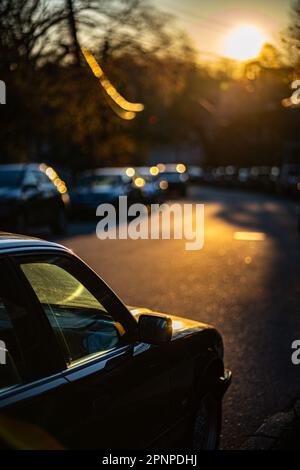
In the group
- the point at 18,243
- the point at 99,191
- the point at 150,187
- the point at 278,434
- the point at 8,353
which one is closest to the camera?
the point at 8,353

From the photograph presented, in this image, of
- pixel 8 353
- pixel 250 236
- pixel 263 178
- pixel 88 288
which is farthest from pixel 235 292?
pixel 263 178

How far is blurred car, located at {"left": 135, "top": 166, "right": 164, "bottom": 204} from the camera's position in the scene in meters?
34.2

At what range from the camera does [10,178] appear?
64.6ft

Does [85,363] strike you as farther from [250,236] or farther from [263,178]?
[263,178]

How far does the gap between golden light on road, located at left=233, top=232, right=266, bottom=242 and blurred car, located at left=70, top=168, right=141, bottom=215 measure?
7.49m

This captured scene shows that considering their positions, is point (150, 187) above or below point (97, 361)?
above

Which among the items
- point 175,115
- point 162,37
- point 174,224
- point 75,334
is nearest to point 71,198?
point 174,224

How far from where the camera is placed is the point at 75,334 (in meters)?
3.56

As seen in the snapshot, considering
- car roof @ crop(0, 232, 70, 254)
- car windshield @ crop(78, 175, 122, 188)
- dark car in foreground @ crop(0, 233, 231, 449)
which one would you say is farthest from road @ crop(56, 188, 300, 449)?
car windshield @ crop(78, 175, 122, 188)

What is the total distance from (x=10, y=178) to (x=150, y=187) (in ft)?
53.6

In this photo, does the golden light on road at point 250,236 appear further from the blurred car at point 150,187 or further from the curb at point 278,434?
the curb at point 278,434

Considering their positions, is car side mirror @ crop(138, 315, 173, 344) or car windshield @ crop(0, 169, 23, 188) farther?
car windshield @ crop(0, 169, 23, 188)

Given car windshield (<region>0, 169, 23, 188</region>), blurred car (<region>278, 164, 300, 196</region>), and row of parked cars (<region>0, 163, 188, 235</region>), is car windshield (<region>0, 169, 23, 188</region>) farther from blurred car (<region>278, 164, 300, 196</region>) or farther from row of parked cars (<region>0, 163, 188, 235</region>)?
blurred car (<region>278, 164, 300, 196</region>)

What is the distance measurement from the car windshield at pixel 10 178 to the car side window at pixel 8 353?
53.9 feet
